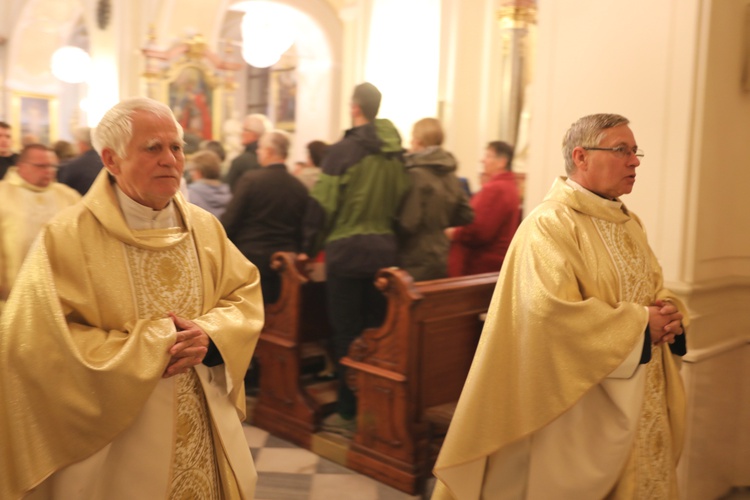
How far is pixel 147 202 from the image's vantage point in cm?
226

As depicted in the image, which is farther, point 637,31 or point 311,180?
point 311,180

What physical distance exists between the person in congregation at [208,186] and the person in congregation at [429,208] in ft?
5.35

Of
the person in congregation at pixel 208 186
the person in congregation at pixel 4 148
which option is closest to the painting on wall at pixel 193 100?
the person in congregation at pixel 4 148

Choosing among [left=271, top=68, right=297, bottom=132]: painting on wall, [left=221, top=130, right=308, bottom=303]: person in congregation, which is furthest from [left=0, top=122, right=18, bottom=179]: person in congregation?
[left=271, top=68, right=297, bottom=132]: painting on wall

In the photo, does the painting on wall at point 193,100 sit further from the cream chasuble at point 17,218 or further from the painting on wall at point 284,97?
the cream chasuble at point 17,218

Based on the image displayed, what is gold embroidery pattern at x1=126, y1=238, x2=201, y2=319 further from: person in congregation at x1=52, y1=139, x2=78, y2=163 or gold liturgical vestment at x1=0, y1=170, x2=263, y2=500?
person in congregation at x1=52, y1=139, x2=78, y2=163

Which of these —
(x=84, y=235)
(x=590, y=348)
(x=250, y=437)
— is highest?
(x=84, y=235)

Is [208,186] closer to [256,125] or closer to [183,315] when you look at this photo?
[256,125]

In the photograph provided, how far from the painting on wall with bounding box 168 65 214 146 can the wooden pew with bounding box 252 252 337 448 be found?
26.4ft

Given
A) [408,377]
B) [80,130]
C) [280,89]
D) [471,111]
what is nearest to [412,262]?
[408,377]

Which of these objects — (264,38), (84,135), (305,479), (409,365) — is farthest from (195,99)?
(409,365)

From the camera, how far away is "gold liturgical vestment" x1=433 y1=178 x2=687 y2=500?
2.67 m

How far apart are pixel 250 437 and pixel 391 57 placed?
5364 mm

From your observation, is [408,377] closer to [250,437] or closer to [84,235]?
[250,437]
